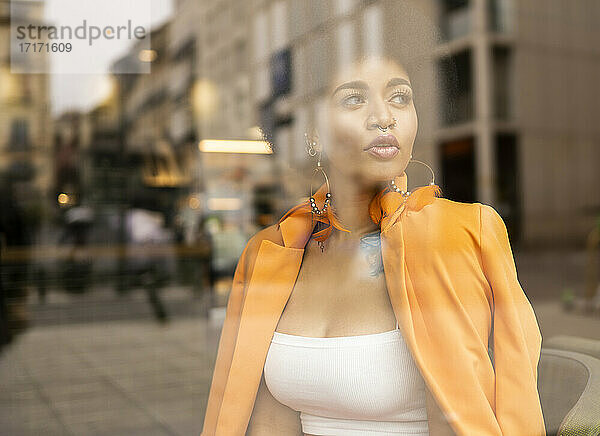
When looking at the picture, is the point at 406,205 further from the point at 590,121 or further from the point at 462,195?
the point at 590,121

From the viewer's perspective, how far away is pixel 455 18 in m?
1.53

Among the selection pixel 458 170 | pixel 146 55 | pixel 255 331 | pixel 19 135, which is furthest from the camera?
pixel 19 135

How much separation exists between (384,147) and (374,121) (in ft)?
0.15

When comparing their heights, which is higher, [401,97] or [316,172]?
[401,97]

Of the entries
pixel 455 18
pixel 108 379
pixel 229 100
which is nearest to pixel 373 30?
pixel 455 18

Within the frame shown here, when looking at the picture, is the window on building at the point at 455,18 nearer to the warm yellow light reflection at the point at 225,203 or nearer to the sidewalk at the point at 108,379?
the sidewalk at the point at 108,379

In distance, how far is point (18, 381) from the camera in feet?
6.89

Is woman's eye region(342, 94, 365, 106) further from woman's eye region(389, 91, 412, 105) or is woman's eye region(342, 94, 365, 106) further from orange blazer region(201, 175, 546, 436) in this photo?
orange blazer region(201, 175, 546, 436)

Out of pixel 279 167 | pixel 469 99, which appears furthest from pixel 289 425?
pixel 469 99

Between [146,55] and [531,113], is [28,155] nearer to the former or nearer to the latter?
[146,55]

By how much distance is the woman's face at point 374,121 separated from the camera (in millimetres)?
1068

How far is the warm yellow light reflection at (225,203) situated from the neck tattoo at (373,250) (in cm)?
228

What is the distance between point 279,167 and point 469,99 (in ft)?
1.35

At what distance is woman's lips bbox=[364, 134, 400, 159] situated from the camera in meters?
1.07
